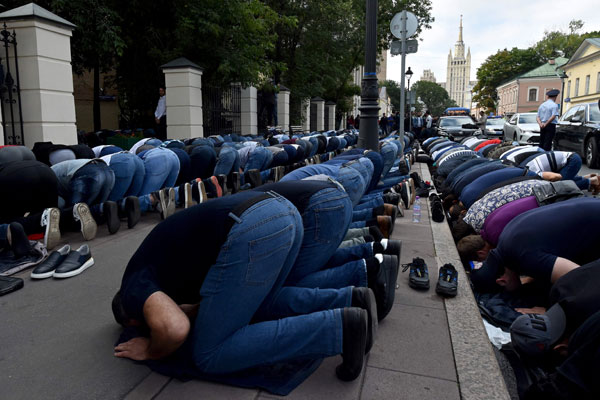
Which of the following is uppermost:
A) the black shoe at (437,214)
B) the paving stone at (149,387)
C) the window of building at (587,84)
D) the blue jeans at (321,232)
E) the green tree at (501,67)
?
the green tree at (501,67)

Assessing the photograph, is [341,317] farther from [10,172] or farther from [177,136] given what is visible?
[177,136]

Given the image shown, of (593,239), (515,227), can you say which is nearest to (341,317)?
(515,227)

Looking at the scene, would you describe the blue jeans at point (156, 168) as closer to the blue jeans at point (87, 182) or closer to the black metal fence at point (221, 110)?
the blue jeans at point (87, 182)

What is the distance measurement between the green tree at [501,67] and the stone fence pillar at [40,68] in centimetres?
7587

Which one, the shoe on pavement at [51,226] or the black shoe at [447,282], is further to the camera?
the shoe on pavement at [51,226]

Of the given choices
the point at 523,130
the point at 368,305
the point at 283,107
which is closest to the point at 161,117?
the point at 283,107

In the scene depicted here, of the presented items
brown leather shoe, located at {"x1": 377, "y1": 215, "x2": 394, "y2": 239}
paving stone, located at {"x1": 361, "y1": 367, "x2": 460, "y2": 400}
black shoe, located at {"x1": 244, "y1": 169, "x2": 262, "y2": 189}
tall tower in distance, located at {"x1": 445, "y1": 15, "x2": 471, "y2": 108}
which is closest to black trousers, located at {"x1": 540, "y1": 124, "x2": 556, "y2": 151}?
black shoe, located at {"x1": 244, "y1": 169, "x2": 262, "y2": 189}

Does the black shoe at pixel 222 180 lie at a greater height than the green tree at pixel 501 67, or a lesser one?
lesser

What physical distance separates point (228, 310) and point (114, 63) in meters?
17.0

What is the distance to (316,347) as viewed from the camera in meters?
2.23

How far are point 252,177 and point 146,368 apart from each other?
5922 mm

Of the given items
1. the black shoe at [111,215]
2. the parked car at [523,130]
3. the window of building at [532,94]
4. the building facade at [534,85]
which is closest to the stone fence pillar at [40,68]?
the black shoe at [111,215]

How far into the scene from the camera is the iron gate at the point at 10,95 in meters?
8.33

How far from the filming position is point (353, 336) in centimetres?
223
